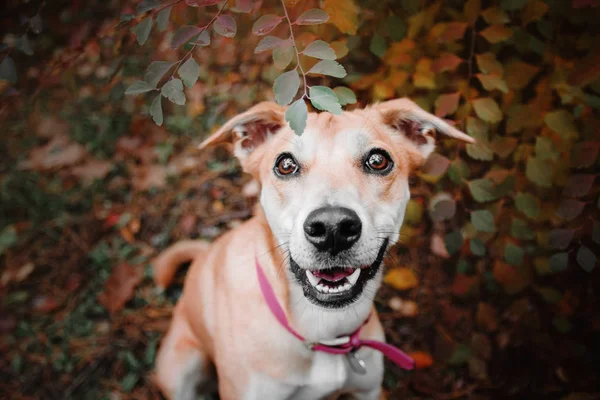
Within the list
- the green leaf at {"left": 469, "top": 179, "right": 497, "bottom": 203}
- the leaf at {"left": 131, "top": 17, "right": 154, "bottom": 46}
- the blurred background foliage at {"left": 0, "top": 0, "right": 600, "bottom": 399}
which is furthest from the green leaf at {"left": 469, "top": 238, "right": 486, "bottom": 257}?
the leaf at {"left": 131, "top": 17, "right": 154, "bottom": 46}

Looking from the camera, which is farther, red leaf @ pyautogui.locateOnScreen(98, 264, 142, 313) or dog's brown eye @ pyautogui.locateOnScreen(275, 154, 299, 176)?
red leaf @ pyautogui.locateOnScreen(98, 264, 142, 313)

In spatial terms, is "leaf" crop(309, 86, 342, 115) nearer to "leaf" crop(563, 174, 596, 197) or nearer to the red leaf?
"leaf" crop(563, 174, 596, 197)

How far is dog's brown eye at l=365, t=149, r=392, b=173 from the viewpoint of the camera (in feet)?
6.86

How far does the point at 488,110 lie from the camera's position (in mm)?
2148

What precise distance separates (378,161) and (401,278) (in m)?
1.75

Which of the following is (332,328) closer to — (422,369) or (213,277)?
(213,277)

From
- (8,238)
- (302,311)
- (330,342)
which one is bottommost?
(8,238)

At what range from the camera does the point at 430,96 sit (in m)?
2.62

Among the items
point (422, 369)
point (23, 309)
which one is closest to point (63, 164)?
point (23, 309)

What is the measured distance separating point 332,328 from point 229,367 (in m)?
0.58

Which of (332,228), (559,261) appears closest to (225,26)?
(332,228)

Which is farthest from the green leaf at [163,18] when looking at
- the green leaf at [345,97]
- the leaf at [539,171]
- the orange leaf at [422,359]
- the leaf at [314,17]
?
the orange leaf at [422,359]

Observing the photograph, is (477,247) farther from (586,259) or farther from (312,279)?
(312,279)

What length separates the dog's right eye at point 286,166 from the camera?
2.08 meters
